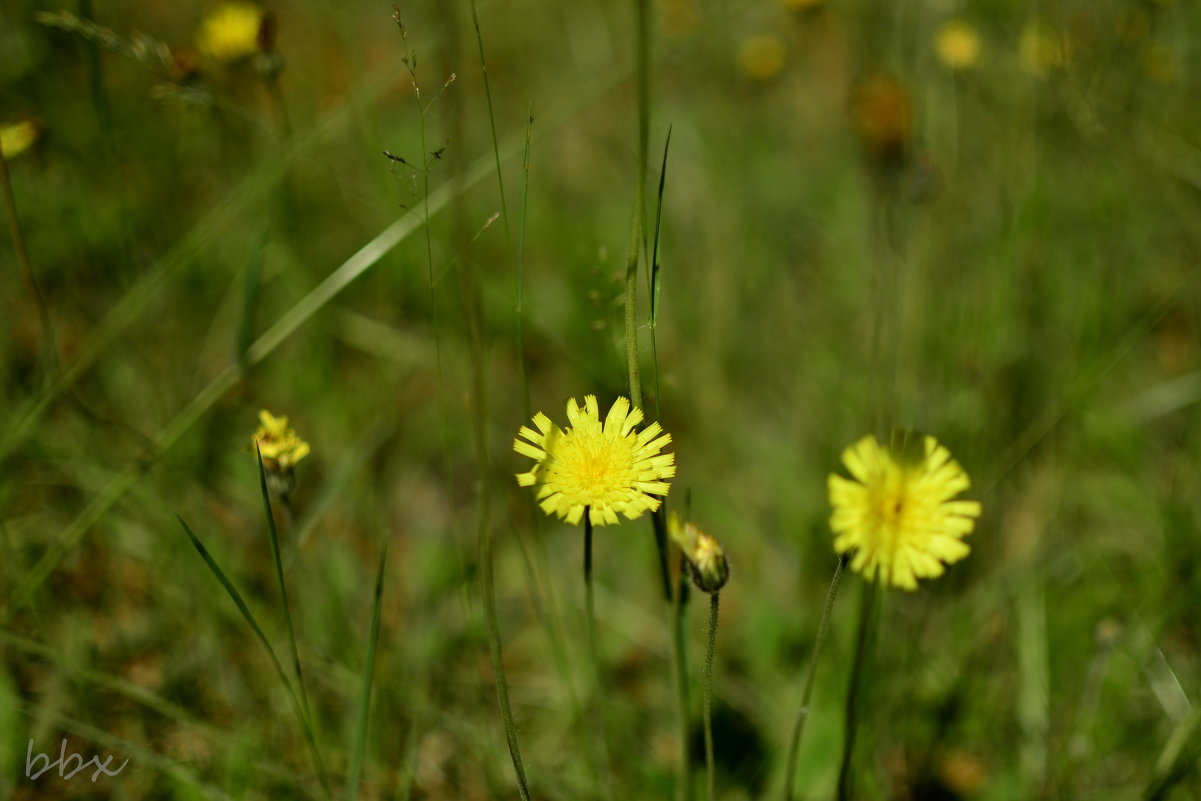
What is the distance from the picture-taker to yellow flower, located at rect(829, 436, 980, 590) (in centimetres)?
94

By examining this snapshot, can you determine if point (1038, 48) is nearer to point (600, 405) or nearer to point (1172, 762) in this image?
point (600, 405)

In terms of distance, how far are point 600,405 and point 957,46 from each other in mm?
1496

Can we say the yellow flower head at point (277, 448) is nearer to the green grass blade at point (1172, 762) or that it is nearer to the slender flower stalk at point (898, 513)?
the slender flower stalk at point (898, 513)

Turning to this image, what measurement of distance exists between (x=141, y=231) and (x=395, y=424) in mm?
985

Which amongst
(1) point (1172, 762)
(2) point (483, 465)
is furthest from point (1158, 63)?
(2) point (483, 465)

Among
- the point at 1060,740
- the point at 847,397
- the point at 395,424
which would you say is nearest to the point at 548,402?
the point at 395,424

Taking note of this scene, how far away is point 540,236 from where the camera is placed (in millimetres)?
2445

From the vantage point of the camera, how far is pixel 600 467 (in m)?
0.96

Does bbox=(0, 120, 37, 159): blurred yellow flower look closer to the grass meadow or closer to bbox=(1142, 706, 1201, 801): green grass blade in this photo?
the grass meadow

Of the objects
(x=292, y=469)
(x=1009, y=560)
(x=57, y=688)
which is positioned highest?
(x=1009, y=560)

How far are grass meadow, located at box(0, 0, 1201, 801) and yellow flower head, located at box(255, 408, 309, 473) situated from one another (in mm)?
23

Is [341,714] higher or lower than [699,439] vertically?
lower

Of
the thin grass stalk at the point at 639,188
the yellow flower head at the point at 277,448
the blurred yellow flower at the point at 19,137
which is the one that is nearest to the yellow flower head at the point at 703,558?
the thin grass stalk at the point at 639,188

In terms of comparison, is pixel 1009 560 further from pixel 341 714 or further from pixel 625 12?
pixel 625 12
